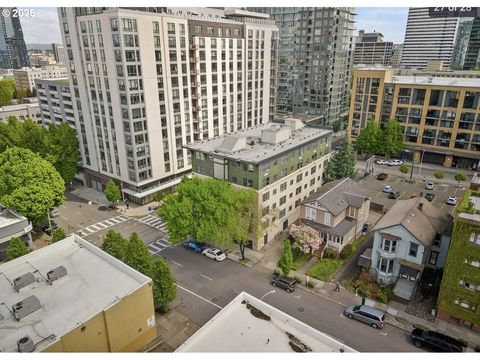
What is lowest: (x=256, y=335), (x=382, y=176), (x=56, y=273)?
(x=382, y=176)

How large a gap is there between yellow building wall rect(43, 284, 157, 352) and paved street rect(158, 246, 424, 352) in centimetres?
796

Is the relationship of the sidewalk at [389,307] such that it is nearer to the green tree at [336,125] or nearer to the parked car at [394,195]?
the parked car at [394,195]

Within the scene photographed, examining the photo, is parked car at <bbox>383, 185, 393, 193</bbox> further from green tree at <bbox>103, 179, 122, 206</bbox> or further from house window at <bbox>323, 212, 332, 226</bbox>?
green tree at <bbox>103, 179, 122, 206</bbox>

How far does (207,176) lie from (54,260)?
88.1ft

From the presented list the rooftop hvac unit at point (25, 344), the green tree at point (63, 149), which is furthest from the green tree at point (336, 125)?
the rooftop hvac unit at point (25, 344)

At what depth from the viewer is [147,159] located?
232 feet

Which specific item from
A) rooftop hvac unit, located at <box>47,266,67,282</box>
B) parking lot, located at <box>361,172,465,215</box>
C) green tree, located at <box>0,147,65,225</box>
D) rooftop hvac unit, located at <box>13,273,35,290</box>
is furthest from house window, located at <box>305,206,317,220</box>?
green tree, located at <box>0,147,65,225</box>

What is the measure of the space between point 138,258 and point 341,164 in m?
48.9

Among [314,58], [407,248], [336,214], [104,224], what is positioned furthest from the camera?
[314,58]

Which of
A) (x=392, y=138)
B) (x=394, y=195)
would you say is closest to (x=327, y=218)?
(x=394, y=195)

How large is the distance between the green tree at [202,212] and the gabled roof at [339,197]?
45.6 feet

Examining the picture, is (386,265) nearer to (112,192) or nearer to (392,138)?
(112,192)

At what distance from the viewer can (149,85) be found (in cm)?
6675

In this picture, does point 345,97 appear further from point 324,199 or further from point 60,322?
point 60,322
